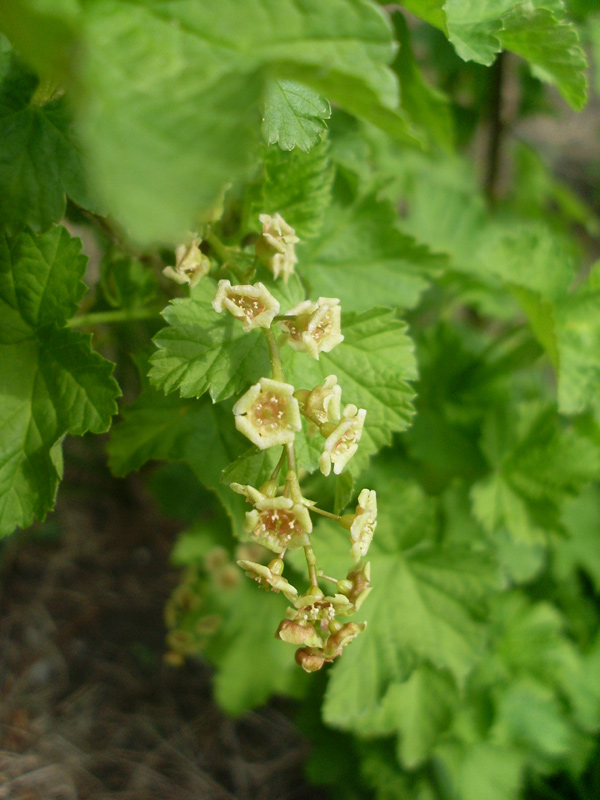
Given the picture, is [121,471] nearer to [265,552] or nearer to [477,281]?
[265,552]

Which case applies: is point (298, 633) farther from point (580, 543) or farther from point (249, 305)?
point (580, 543)

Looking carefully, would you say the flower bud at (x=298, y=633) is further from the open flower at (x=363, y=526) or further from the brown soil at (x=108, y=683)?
the brown soil at (x=108, y=683)

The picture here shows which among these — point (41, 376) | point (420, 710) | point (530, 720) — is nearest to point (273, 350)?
point (41, 376)

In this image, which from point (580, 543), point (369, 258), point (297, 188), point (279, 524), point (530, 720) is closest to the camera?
point (279, 524)

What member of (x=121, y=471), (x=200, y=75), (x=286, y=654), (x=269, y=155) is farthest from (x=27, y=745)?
(x=200, y=75)

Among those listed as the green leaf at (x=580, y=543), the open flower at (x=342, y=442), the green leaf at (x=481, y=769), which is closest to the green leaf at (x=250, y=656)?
the green leaf at (x=481, y=769)

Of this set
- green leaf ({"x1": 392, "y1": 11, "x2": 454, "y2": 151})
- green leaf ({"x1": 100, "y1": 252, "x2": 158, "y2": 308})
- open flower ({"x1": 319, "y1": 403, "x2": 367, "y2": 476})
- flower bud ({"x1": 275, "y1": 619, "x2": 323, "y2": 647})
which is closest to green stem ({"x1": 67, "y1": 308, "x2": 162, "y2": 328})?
green leaf ({"x1": 100, "y1": 252, "x2": 158, "y2": 308})

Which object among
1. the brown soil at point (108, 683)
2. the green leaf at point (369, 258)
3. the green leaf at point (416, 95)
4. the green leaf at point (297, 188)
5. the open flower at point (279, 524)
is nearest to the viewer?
the open flower at point (279, 524)
